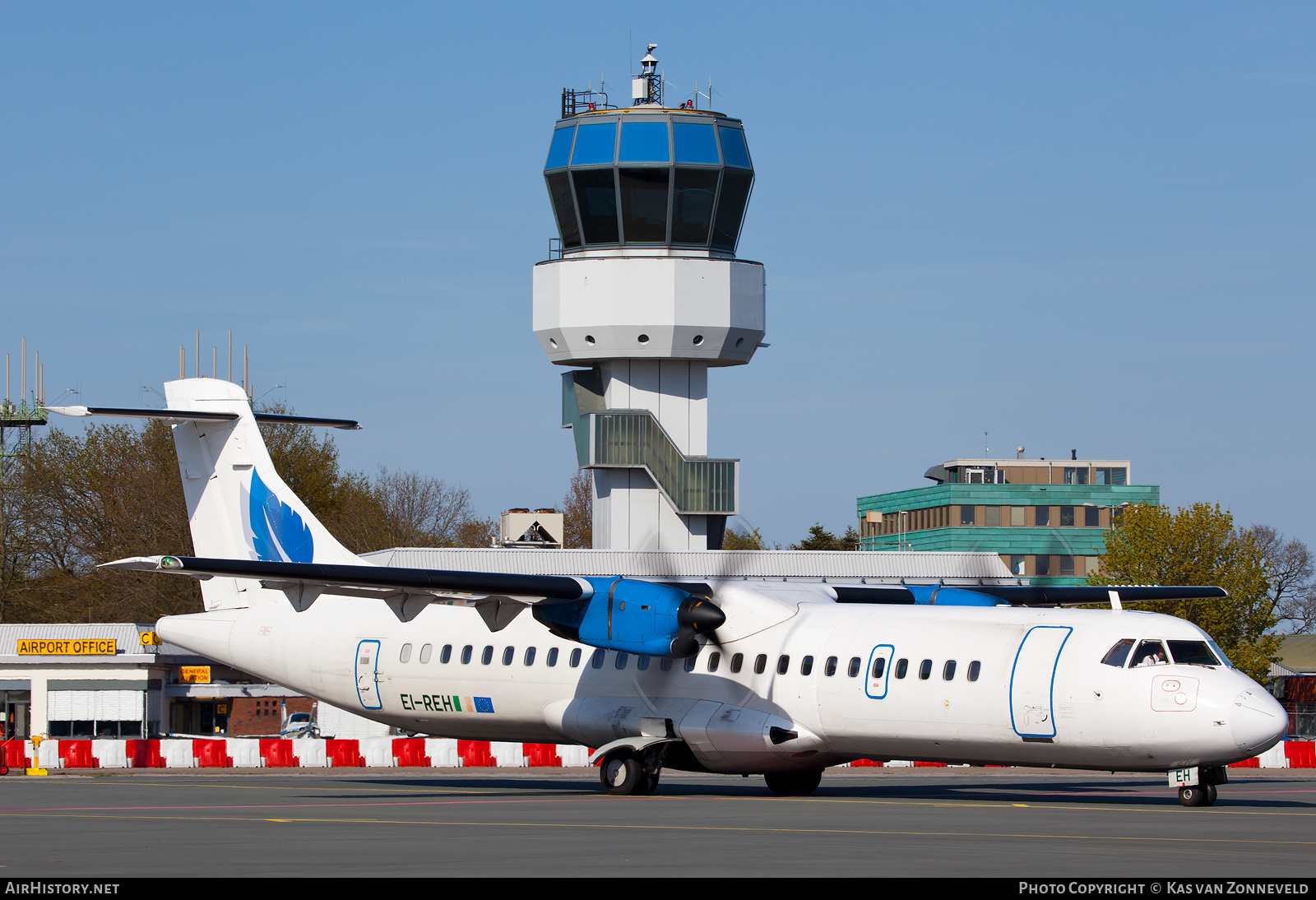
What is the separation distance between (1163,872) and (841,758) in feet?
36.0

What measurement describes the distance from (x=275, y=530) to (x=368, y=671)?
3550mm

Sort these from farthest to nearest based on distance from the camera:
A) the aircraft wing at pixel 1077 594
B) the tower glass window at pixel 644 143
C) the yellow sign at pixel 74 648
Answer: the tower glass window at pixel 644 143
the yellow sign at pixel 74 648
the aircraft wing at pixel 1077 594

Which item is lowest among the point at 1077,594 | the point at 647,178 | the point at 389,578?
the point at 1077,594

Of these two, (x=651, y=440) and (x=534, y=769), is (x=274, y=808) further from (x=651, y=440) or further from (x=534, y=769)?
(x=651, y=440)

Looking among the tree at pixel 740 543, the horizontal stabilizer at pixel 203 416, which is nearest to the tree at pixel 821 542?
the tree at pixel 740 543

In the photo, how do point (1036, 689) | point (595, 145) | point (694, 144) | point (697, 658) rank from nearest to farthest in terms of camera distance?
1. point (1036, 689)
2. point (697, 658)
3. point (694, 144)
4. point (595, 145)

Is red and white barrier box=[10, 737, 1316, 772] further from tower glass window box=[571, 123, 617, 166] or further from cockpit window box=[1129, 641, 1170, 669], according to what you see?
tower glass window box=[571, 123, 617, 166]

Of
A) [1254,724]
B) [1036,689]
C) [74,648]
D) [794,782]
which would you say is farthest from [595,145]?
[1254,724]

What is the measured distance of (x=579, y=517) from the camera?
9419cm

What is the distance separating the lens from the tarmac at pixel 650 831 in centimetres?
1263

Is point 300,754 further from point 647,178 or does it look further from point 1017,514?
point 1017,514

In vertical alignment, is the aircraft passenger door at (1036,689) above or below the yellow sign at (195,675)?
above

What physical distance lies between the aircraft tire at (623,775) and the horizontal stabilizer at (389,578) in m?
2.41

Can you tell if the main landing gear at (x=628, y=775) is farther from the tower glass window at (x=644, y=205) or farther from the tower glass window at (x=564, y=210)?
the tower glass window at (x=564, y=210)
